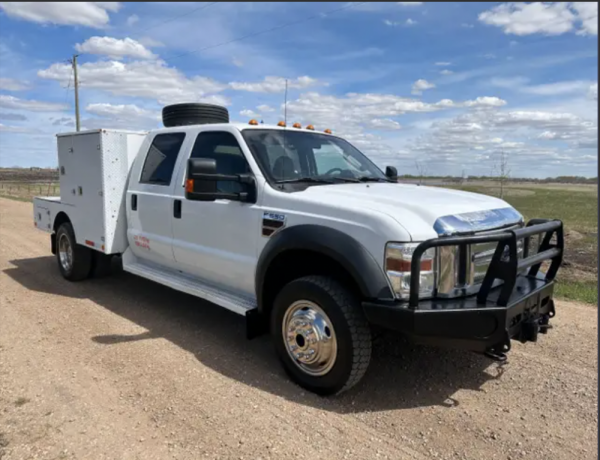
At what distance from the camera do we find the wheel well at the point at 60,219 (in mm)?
6934

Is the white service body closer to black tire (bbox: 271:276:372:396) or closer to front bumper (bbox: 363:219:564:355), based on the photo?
black tire (bbox: 271:276:372:396)

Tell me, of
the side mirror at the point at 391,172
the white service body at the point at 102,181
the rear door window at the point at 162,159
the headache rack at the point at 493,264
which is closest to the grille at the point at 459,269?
the headache rack at the point at 493,264

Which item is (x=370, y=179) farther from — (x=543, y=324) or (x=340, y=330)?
(x=543, y=324)

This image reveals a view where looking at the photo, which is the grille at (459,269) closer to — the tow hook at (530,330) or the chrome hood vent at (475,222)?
the chrome hood vent at (475,222)

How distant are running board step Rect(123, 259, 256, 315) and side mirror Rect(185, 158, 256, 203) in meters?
0.90

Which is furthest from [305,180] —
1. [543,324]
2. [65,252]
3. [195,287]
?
[65,252]

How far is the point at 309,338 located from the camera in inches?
139

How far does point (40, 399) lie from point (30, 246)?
727 cm

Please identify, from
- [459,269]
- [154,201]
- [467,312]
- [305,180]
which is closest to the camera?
[467,312]

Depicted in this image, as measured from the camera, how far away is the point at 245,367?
4066 millimetres

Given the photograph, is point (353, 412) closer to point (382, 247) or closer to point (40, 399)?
point (382, 247)

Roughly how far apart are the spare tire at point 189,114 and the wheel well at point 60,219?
227 cm

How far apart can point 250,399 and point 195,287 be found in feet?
4.98

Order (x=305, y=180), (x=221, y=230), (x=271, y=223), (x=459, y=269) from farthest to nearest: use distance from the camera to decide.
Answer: (x=221, y=230)
(x=305, y=180)
(x=271, y=223)
(x=459, y=269)
